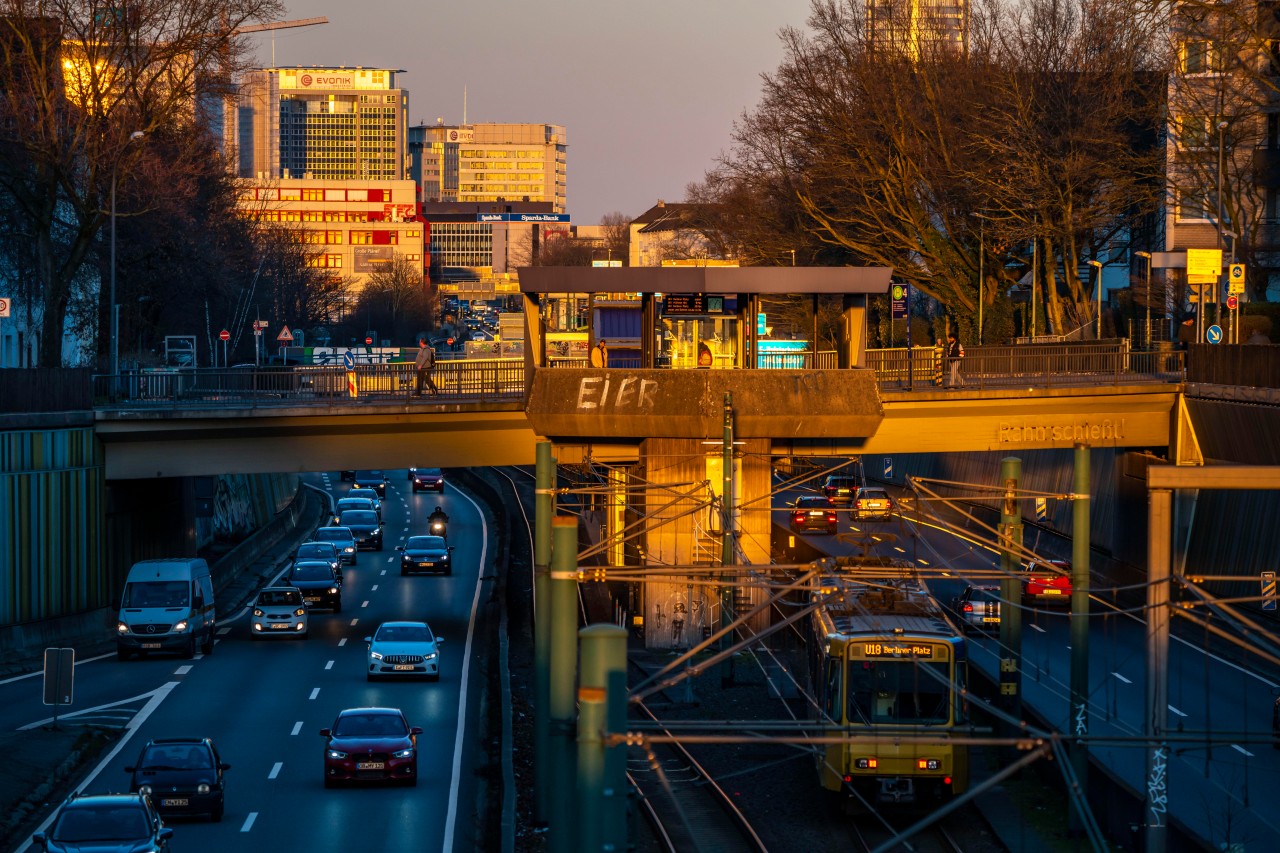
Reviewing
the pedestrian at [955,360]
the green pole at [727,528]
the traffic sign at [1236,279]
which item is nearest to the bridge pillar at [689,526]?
the green pole at [727,528]

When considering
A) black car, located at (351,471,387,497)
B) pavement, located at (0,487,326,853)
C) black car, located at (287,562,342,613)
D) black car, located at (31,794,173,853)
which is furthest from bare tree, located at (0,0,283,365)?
black car, located at (351,471,387,497)

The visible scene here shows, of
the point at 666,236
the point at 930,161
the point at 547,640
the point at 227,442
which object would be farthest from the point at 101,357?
the point at 666,236

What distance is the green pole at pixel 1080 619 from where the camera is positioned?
20.6 meters

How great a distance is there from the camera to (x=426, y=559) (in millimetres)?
56906

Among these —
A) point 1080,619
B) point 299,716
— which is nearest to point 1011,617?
point 1080,619

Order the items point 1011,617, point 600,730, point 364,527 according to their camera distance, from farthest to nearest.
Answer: point 364,527 → point 1011,617 → point 600,730

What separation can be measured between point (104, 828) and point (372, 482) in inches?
2999

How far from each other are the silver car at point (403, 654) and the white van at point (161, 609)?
4994 mm

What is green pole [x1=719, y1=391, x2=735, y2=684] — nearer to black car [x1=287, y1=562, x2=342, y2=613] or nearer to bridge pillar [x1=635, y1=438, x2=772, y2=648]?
bridge pillar [x1=635, y1=438, x2=772, y2=648]

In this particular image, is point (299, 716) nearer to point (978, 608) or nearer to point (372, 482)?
point (978, 608)

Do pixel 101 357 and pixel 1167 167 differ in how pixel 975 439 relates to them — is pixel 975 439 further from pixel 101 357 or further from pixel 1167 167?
pixel 101 357

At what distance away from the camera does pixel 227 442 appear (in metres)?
43.0

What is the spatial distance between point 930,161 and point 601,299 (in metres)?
25.5

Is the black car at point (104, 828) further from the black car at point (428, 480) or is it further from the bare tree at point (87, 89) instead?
the black car at point (428, 480)
